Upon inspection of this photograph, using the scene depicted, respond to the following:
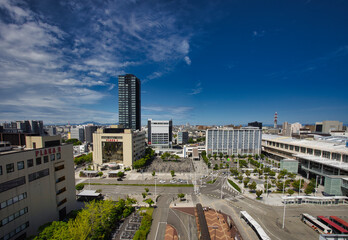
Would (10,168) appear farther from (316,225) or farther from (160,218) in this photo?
(316,225)

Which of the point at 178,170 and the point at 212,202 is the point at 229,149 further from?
the point at 212,202

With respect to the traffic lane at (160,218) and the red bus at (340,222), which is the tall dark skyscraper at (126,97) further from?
the red bus at (340,222)

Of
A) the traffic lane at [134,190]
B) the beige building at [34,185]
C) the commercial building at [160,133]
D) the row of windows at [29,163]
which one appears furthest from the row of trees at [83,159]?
the row of windows at [29,163]

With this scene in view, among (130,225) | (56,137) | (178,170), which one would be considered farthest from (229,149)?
(56,137)

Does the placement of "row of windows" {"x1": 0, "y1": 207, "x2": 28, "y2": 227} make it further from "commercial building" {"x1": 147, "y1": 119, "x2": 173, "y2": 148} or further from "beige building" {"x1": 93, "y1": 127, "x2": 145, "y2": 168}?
"commercial building" {"x1": 147, "y1": 119, "x2": 173, "y2": 148}

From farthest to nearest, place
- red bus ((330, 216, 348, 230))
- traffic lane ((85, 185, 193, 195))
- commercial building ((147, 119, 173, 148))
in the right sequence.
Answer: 1. commercial building ((147, 119, 173, 148))
2. traffic lane ((85, 185, 193, 195))
3. red bus ((330, 216, 348, 230))

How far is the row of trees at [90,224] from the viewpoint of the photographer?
1833 centimetres

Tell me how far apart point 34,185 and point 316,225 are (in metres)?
50.5

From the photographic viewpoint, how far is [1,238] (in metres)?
18.5

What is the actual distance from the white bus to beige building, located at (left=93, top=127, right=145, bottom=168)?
57840 millimetres

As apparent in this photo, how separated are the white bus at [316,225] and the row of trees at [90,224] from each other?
36.0 m

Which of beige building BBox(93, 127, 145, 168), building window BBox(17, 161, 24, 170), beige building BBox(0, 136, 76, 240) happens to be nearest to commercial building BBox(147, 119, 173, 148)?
beige building BBox(93, 127, 145, 168)

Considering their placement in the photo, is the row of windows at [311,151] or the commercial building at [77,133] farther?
the commercial building at [77,133]

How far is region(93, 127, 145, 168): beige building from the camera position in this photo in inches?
2520
